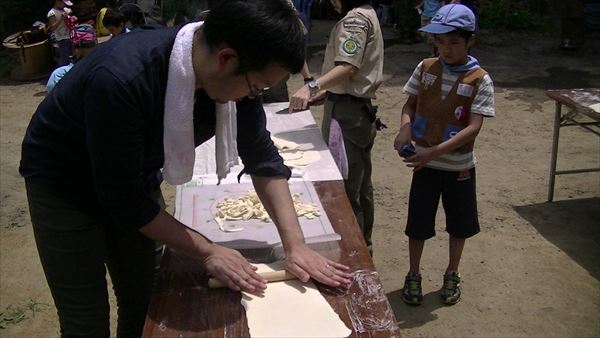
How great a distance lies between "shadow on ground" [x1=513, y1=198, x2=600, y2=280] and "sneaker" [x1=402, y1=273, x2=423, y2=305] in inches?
39.2

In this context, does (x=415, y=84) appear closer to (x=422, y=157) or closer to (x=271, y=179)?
(x=422, y=157)

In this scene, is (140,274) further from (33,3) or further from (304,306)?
(33,3)

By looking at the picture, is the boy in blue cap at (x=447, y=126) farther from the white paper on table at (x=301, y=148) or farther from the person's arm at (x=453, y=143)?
the white paper on table at (x=301, y=148)

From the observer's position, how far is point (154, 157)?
155 cm

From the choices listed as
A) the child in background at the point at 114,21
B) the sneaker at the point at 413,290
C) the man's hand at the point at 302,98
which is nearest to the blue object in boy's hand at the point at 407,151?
the man's hand at the point at 302,98

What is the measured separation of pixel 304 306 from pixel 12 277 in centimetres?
244

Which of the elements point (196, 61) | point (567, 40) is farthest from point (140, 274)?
point (567, 40)

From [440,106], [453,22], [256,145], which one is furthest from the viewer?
[440,106]

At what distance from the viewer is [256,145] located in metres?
1.73

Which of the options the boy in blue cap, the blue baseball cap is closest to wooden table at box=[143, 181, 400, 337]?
the boy in blue cap

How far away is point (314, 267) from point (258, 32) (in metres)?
0.66

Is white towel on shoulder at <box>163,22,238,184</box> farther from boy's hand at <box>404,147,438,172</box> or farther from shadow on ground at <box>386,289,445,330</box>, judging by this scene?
shadow on ground at <box>386,289,445,330</box>

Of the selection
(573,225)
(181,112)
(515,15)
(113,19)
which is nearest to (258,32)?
(181,112)

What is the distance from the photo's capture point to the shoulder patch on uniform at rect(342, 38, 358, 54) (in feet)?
9.02
